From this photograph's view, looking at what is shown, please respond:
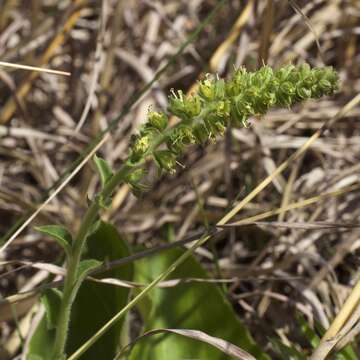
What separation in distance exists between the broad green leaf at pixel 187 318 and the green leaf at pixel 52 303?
6.5 inches

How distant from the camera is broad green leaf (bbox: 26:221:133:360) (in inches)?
48.6

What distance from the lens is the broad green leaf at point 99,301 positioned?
1237mm

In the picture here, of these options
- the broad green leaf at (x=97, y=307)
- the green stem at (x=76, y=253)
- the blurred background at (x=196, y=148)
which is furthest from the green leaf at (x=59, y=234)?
the blurred background at (x=196, y=148)

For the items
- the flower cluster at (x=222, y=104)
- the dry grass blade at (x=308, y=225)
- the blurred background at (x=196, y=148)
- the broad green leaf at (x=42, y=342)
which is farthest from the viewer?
the blurred background at (x=196, y=148)

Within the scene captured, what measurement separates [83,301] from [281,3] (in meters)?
1.05

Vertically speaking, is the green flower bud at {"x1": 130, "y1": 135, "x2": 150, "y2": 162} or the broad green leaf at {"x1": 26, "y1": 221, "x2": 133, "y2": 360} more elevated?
the green flower bud at {"x1": 130, "y1": 135, "x2": 150, "y2": 162}

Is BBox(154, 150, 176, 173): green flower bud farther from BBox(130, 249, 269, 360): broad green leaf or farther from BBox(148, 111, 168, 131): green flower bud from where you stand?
BBox(130, 249, 269, 360): broad green leaf

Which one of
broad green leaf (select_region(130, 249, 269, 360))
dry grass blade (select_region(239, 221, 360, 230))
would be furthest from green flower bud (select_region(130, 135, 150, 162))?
broad green leaf (select_region(130, 249, 269, 360))

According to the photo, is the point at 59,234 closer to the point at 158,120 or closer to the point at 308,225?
the point at 158,120

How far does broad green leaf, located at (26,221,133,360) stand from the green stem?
0.21 metres

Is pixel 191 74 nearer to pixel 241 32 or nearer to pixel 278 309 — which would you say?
pixel 241 32

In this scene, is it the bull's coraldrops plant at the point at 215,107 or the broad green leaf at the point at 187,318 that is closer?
the bull's coraldrops plant at the point at 215,107

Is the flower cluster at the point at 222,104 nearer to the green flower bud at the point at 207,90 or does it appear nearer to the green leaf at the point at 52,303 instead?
the green flower bud at the point at 207,90

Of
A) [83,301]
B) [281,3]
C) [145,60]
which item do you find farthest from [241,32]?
[83,301]
